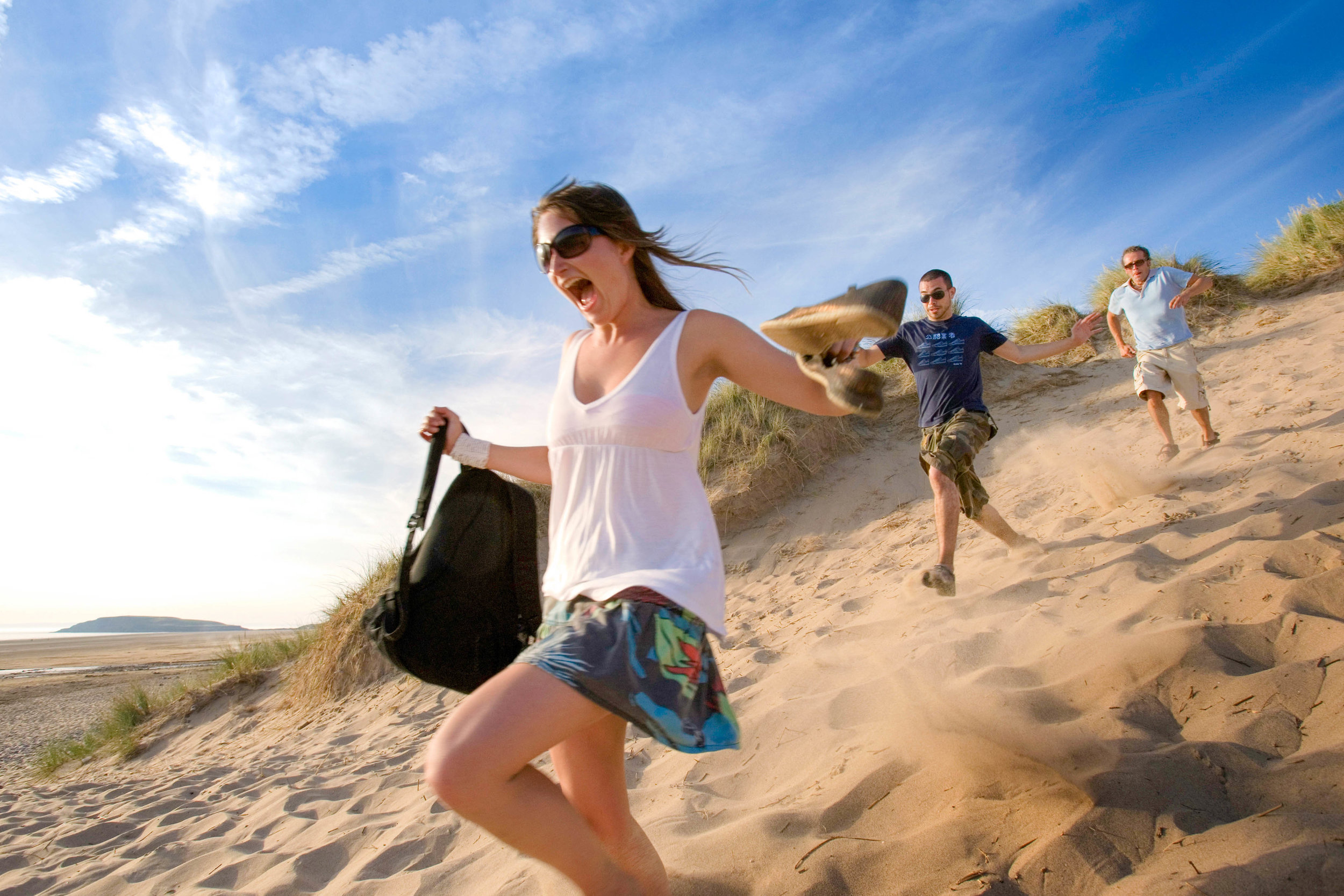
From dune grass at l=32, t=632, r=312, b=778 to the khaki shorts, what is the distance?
29.4 feet

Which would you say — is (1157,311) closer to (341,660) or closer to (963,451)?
(963,451)

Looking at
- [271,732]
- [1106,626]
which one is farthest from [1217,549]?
[271,732]

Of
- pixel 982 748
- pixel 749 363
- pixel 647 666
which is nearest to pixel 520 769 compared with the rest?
pixel 647 666

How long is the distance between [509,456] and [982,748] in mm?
1702

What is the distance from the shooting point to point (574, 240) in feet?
6.11

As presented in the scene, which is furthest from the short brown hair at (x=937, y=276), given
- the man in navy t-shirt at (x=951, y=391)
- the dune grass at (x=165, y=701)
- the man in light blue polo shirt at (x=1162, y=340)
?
the dune grass at (x=165, y=701)

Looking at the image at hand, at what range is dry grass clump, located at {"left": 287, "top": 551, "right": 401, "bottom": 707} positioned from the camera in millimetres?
7312

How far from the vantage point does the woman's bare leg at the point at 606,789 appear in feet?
5.37

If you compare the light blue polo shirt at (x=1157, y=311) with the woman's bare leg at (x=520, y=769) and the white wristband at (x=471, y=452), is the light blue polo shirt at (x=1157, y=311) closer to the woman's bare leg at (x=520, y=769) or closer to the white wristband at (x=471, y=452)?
the white wristband at (x=471, y=452)

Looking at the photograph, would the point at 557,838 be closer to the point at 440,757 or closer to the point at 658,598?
the point at 440,757

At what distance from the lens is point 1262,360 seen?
7.59 m

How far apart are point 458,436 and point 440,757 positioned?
3.49 feet

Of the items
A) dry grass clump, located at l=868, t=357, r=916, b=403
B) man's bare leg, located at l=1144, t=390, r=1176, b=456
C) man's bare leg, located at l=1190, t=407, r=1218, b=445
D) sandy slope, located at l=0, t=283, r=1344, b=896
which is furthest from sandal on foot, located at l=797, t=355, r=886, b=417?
dry grass clump, located at l=868, t=357, r=916, b=403

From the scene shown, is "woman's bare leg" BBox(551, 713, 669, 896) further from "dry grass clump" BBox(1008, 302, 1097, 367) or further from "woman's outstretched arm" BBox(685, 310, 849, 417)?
"dry grass clump" BBox(1008, 302, 1097, 367)
